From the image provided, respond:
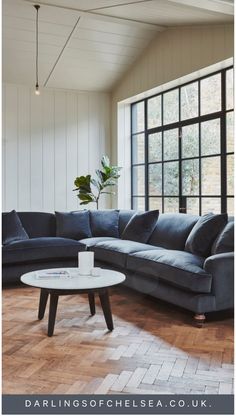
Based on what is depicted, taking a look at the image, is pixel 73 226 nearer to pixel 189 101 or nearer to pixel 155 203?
pixel 155 203

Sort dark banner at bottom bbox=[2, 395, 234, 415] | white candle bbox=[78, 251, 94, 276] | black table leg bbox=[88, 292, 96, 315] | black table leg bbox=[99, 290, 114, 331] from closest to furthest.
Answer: dark banner at bottom bbox=[2, 395, 234, 415] < black table leg bbox=[99, 290, 114, 331] < white candle bbox=[78, 251, 94, 276] < black table leg bbox=[88, 292, 96, 315]

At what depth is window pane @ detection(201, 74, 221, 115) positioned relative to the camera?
15.1 feet

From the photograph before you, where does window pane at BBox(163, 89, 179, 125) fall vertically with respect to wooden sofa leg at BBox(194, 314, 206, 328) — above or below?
above

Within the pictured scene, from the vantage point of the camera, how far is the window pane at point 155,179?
18.7 feet

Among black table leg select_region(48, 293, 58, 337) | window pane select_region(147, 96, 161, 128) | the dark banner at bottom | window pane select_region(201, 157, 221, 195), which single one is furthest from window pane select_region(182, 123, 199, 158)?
the dark banner at bottom

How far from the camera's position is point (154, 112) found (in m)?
5.86

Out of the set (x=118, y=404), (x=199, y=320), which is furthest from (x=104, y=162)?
(x=118, y=404)

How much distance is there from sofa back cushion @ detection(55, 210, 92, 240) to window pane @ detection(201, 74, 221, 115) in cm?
194

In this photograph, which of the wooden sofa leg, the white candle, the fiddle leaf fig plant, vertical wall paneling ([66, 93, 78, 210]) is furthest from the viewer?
vertical wall paneling ([66, 93, 78, 210])

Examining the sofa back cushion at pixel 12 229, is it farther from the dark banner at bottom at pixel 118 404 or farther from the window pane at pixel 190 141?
the dark banner at bottom at pixel 118 404

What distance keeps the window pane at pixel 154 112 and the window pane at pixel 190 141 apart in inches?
25.7

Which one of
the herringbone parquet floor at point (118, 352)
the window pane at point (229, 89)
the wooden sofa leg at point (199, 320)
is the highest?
the window pane at point (229, 89)

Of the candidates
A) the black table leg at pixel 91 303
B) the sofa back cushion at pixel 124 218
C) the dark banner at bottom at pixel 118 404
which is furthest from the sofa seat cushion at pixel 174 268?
the sofa back cushion at pixel 124 218

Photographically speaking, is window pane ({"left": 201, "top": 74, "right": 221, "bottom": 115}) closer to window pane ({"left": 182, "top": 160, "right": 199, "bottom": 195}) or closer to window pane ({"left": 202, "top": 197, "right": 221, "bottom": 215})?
window pane ({"left": 182, "top": 160, "right": 199, "bottom": 195})
